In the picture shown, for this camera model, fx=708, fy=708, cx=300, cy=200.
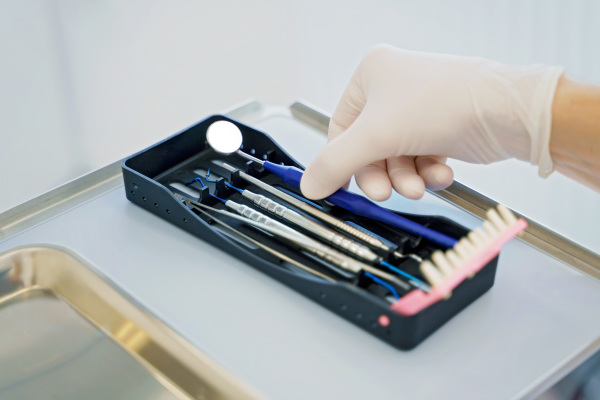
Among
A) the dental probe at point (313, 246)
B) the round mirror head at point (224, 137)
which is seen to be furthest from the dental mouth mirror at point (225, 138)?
the dental probe at point (313, 246)

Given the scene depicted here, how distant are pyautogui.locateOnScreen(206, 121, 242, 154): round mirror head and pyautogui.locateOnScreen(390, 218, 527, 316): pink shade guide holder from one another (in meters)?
0.39

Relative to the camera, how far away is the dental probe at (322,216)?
84cm

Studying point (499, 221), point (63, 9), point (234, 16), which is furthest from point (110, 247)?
point (234, 16)

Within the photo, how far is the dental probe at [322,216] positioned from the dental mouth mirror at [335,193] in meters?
0.02

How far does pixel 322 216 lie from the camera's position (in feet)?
2.97

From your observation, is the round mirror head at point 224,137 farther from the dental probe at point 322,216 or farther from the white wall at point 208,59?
the white wall at point 208,59

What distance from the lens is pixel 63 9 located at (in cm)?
104

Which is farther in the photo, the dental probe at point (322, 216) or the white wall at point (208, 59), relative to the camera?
the white wall at point (208, 59)

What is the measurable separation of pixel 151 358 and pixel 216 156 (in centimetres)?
34

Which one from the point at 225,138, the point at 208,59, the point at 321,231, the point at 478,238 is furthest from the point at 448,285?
the point at 208,59

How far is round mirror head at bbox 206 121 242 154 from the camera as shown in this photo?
102cm

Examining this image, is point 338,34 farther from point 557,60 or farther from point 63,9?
point 63,9

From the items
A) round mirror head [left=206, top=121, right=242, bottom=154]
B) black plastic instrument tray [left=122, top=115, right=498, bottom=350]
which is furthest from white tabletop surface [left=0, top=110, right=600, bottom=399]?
round mirror head [left=206, top=121, right=242, bottom=154]

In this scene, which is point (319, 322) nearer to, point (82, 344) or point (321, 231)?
point (321, 231)
